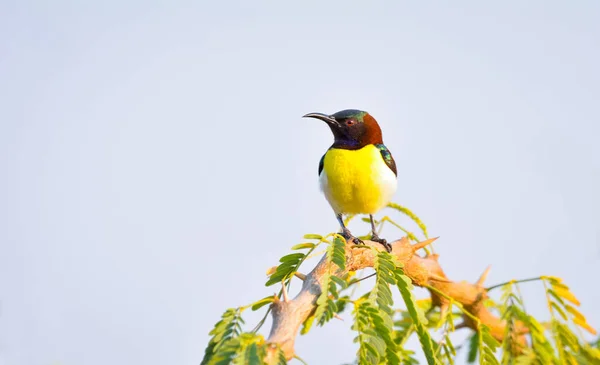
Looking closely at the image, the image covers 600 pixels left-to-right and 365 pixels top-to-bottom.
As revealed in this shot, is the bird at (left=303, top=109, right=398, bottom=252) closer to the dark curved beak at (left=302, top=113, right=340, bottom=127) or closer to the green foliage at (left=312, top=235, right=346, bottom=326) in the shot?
the dark curved beak at (left=302, top=113, right=340, bottom=127)

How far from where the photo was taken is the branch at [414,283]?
9.57 feet

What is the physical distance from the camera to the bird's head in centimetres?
591

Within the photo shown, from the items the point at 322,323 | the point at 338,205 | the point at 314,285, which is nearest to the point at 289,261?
the point at 314,285

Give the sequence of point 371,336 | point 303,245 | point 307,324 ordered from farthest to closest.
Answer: point 303,245 < point 307,324 < point 371,336

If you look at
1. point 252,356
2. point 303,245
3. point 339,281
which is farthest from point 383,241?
point 252,356

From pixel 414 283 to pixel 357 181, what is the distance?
1182mm

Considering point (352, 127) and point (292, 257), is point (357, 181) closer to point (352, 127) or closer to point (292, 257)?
point (352, 127)

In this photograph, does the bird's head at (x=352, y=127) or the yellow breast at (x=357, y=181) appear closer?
the yellow breast at (x=357, y=181)

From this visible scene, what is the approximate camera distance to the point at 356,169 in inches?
217

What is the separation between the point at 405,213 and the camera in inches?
209

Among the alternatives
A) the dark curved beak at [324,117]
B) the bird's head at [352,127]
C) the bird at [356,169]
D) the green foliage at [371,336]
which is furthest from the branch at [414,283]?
the dark curved beak at [324,117]

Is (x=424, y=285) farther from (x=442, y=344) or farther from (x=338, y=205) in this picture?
(x=338, y=205)

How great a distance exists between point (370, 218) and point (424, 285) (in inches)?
47.7

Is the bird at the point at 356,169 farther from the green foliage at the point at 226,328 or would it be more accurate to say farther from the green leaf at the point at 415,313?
the green foliage at the point at 226,328
